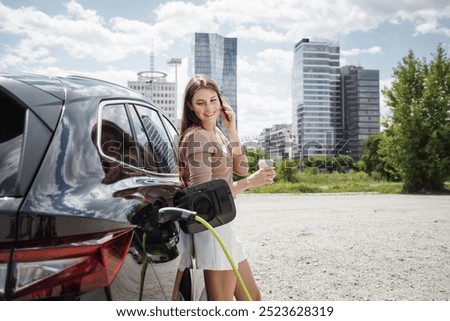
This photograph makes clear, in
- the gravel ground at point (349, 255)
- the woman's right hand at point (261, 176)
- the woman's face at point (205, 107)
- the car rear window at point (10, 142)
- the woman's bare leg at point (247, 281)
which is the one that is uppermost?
the woman's face at point (205, 107)

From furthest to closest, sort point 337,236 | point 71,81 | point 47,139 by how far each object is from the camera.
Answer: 1. point 337,236
2. point 71,81
3. point 47,139

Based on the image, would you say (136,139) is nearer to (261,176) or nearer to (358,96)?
(261,176)

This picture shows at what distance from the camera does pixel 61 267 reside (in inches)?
41.9

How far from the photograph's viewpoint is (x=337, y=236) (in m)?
6.92

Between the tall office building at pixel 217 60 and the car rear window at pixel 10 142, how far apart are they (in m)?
2.92

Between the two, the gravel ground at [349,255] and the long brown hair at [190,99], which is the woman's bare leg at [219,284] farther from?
the gravel ground at [349,255]

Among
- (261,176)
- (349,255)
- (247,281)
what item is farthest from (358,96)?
(261,176)

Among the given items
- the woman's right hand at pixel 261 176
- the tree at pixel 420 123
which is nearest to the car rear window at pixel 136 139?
the woman's right hand at pixel 261 176

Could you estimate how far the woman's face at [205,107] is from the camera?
1.95 meters

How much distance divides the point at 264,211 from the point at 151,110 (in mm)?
8788

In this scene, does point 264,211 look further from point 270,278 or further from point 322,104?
point 270,278

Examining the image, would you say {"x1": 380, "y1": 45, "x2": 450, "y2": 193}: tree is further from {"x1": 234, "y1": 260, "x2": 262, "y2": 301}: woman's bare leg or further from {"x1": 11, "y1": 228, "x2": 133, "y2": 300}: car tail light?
{"x1": 11, "y1": 228, "x2": 133, "y2": 300}: car tail light
